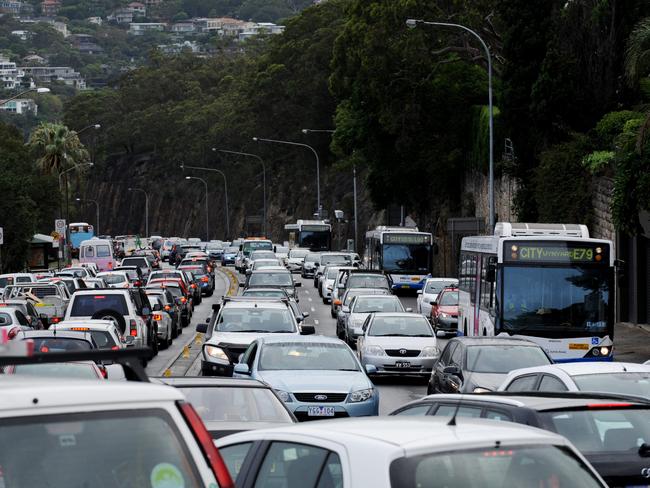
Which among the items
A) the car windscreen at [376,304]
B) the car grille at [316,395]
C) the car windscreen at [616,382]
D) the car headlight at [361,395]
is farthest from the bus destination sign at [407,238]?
the car windscreen at [616,382]

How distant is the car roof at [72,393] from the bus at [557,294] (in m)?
19.6

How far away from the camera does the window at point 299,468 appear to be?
6176 millimetres

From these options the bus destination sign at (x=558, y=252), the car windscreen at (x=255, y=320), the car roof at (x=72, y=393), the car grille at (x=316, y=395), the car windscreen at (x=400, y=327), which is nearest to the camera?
the car roof at (x=72, y=393)

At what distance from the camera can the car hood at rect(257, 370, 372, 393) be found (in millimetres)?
18062

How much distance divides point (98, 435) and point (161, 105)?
16461 centimetres

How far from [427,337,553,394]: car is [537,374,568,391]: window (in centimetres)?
563

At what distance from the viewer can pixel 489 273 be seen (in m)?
25.2

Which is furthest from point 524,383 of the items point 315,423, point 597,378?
point 315,423

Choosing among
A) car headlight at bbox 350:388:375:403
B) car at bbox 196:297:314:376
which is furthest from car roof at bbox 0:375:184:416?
car at bbox 196:297:314:376

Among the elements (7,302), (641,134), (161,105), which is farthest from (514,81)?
(161,105)

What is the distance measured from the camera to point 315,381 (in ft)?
59.8

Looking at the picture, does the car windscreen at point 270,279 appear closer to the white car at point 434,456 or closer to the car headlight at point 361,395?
the car headlight at point 361,395

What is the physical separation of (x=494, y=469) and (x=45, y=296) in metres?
35.6

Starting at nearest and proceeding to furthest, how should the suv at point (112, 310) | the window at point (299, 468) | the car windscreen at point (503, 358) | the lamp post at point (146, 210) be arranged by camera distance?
the window at point (299, 468) → the car windscreen at point (503, 358) → the suv at point (112, 310) → the lamp post at point (146, 210)
